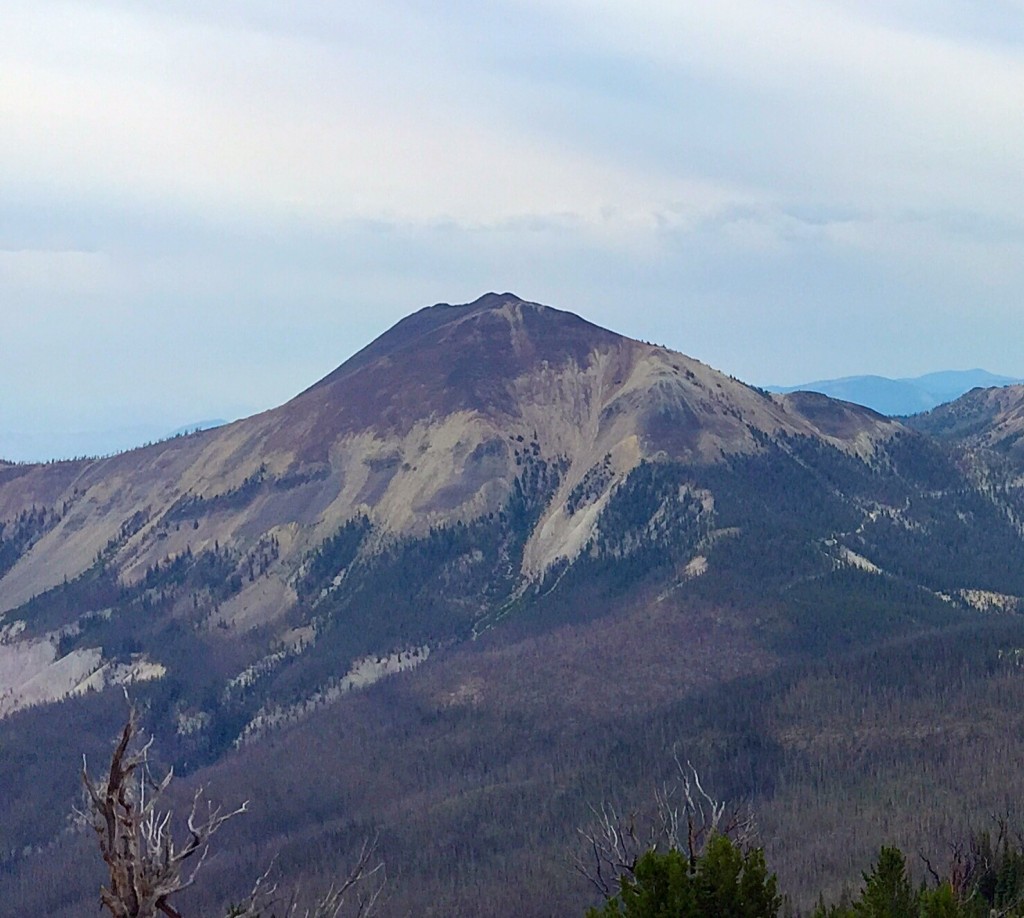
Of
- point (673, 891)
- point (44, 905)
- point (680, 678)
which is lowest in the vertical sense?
point (44, 905)

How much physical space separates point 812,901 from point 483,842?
42597 mm

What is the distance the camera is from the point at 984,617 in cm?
19638

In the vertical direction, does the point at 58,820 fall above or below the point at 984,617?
below

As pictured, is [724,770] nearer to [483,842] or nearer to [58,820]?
[483,842]

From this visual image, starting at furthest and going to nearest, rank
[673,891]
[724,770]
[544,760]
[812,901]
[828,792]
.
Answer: [544,760], [724,770], [828,792], [812,901], [673,891]

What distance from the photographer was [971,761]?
132 m

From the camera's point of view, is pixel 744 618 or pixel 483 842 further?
pixel 744 618

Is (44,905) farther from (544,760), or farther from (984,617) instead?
(984,617)

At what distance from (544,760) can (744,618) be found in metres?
56.7

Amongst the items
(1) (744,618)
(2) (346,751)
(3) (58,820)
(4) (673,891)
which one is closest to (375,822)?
(2) (346,751)

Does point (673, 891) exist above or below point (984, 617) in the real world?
above

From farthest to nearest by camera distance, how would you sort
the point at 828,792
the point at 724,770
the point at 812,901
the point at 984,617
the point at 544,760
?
1. the point at 984,617
2. the point at 544,760
3. the point at 724,770
4. the point at 828,792
5. the point at 812,901

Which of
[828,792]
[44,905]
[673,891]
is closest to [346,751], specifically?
[44,905]

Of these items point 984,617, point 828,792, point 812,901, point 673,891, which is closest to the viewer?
point 673,891
